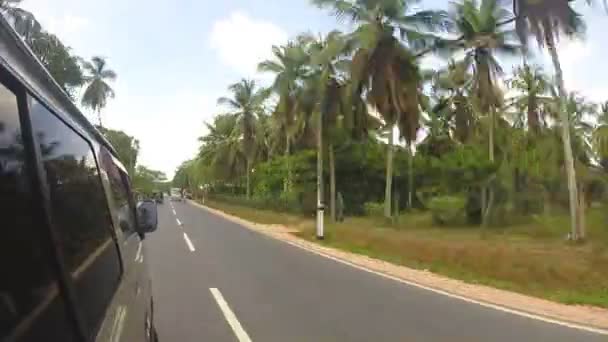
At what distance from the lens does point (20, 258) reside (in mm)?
1565

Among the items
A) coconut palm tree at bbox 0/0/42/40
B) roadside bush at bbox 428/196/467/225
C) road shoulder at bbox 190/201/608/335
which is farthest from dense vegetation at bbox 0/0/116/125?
roadside bush at bbox 428/196/467/225

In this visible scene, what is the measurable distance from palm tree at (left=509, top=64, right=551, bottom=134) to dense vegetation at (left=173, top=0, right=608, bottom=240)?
65 mm

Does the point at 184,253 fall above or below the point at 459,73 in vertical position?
below

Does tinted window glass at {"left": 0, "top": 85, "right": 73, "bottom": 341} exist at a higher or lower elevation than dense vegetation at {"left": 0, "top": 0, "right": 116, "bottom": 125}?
lower

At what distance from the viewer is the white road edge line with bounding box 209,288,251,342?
6971mm

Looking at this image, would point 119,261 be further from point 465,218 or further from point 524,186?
point 465,218

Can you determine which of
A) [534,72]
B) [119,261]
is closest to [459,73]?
[534,72]

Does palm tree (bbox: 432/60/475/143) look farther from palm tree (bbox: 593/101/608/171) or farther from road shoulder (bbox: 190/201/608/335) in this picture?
road shoulder (bbox: 190/201/608/335)

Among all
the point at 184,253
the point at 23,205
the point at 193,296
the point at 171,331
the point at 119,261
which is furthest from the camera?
the point at 184,253

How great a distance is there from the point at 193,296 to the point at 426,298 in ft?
11.7

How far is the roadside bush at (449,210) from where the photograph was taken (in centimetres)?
3269

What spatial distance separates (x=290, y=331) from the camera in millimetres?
7242

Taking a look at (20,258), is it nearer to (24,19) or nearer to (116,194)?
(116,194)

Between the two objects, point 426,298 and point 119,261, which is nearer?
point 119,261
